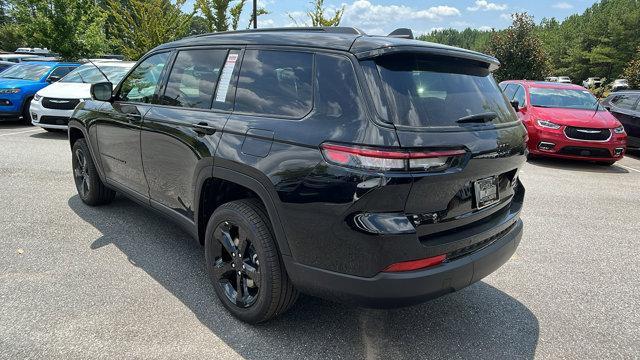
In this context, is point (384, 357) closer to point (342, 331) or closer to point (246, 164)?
point (342, 331)

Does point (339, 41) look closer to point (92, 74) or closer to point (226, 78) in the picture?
point (226, 78)

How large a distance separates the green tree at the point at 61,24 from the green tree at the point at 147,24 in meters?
1.24

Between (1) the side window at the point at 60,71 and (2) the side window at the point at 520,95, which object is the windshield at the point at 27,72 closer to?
(1) the side window at the point at 60,71

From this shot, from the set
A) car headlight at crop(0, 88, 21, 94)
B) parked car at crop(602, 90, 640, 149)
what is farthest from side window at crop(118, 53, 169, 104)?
parked car at crop(602, 90, 640, 149)

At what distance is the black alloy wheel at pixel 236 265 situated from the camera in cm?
272

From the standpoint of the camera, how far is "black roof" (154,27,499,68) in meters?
2.33

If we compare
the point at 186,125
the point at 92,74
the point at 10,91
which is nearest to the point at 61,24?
the point at 10,91

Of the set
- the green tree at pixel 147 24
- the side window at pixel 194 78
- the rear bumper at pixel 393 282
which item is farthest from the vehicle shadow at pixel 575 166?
the green tree at pixel 147 24

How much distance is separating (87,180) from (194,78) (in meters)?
2.41

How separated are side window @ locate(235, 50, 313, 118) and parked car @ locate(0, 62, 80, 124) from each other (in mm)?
10720

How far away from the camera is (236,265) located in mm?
2826

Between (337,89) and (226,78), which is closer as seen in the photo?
(337,89)

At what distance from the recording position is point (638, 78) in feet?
78.0

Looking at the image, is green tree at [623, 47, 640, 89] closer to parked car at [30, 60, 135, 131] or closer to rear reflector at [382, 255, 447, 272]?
parked car at [30, 60, 135, 131]
